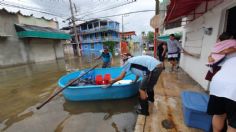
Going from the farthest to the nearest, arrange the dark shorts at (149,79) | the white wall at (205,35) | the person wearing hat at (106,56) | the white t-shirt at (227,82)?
the person wearing hat at (106,56) < the white wall at (205,35) < the dark shorts at (149,79) < the white t-shirt at (227,82)

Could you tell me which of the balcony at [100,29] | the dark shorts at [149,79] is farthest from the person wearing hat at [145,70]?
the balcony at [100,29]

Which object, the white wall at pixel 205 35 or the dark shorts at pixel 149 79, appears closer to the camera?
the dark shorts at pixel 149 79

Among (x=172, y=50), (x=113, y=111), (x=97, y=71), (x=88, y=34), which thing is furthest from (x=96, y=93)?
(x=88, y=34)

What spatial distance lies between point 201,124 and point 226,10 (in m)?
2.57

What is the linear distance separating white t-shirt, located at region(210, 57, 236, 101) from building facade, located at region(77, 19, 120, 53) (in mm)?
25128

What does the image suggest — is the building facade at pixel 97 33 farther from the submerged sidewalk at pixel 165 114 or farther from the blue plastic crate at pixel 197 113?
the blue plastic crate at pixel 197 113

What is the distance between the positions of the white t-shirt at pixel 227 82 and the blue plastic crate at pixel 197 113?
745 millimetres

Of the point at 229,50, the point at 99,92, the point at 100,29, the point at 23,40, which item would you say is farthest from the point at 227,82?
the point at 100,29

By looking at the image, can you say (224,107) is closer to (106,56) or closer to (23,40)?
(106,56)

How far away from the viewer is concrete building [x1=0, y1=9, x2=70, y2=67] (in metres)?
11.3

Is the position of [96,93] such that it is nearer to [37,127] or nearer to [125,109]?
[125,109]

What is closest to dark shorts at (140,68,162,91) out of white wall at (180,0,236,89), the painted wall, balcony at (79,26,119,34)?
white wall at (180,0,236,89)

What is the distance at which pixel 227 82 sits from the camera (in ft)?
4.23

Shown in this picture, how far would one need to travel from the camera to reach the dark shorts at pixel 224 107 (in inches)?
52.9
